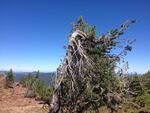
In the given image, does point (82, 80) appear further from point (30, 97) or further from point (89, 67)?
point (30, 97)

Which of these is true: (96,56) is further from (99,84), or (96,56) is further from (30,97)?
(30,97)

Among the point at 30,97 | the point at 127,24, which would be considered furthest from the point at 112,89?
the point at 30,97

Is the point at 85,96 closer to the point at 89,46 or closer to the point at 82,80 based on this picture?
the point at 82,80

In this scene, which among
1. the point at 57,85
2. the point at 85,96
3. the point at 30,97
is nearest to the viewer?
the point at 57,85

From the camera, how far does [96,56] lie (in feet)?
42.9

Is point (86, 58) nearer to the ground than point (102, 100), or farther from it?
farther from it

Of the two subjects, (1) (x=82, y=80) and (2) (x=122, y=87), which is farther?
(2) (x=122, y=87)

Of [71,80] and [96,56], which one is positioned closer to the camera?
[71,80]

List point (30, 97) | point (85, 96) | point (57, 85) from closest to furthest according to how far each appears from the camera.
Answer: point (57, 85) < point (85, 96) < point (30, 97)

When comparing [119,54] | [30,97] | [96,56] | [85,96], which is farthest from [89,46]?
[30,97]

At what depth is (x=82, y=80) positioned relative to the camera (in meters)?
12.3

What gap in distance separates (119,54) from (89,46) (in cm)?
168

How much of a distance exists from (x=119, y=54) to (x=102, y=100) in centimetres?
253

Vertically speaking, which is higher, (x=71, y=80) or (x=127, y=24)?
(x=127, y=24)
